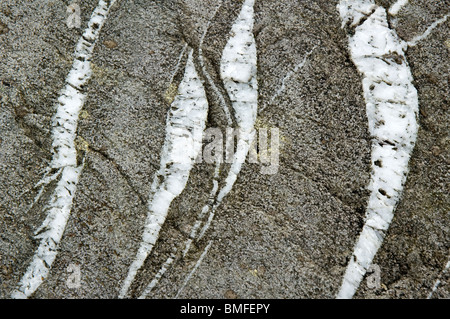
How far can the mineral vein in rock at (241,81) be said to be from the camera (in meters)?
1.41

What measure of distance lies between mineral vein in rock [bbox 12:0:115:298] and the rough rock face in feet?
0.07

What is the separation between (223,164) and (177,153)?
0.60 ft

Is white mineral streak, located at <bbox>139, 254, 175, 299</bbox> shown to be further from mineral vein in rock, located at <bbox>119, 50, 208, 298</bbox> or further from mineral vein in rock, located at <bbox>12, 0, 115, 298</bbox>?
mineral vein in rock, located at <bbox>12, 0, 115, 298</bbox>

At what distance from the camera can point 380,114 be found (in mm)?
1394

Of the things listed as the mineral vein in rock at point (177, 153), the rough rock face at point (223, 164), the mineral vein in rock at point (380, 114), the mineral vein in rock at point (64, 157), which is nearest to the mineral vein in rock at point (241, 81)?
the rough rock face at point (223, 164)

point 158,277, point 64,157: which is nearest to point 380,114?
point 158,277

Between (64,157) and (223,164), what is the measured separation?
62 centimetres

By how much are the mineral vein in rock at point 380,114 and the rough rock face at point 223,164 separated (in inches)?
1.0

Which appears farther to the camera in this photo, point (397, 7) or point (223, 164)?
point (397, 7)

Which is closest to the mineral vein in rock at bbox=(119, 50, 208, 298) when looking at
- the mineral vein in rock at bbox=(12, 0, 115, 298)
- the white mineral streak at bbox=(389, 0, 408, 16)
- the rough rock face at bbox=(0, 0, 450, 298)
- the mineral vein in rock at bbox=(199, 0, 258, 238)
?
the rough rock face at bbox=(0, 0, 450, 298)

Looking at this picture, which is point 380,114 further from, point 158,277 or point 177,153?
point 158,277

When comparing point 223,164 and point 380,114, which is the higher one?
point 380,114

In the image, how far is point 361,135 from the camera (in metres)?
1.38

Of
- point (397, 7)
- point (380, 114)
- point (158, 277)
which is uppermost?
point (397, 7)
